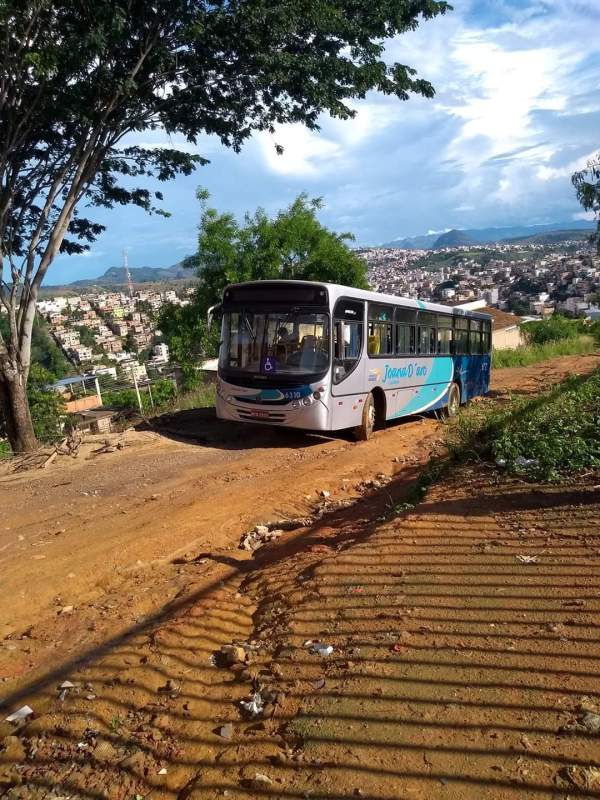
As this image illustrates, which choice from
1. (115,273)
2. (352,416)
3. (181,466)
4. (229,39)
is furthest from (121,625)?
(115,273)

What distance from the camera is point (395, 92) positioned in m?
12.4

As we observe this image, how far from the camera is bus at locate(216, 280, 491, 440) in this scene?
33.3 feet

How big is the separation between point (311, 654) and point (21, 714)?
1.70m

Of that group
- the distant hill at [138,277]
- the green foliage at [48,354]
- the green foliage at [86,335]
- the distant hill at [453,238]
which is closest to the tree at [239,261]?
the green foliage at [48,354]

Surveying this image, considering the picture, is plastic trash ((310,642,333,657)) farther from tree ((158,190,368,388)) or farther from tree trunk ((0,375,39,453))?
tree ((158,190,368,388))

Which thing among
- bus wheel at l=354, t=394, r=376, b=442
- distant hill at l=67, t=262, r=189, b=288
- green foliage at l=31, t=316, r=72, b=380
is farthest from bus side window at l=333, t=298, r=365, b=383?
distant hill at l=67, t=262, r=189, b=288

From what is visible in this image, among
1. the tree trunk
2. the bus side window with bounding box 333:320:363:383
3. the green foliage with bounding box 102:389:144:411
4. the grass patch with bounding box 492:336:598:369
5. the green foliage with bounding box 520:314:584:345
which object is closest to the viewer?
the bus side window with bounding box 333:320:363:383

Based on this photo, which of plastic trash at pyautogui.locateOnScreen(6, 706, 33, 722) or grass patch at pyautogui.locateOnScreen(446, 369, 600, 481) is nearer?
plastic trash at pyautogui.locateOnScreen(6, 706, 33, 722)

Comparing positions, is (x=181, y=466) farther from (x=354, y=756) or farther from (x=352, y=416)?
(x=354, y=756)

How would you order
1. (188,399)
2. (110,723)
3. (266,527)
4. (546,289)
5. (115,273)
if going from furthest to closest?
(115,273)
(546,289)
(188,399)
(266,527)
(110,723)

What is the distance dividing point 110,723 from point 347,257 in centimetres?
2278

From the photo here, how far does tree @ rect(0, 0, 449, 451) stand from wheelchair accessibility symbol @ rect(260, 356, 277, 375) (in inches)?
200

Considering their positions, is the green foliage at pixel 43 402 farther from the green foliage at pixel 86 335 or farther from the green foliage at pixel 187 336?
the green foliage at pixel 86 335

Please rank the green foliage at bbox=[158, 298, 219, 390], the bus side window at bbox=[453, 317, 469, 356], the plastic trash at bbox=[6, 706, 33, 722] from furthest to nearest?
the green foliage at bbox=[158, 298, 219, 390] → the bus side window at bbox=[453, 317, 469, 356] → the plastic trash at bbox=[6, 706, 33, 722]
